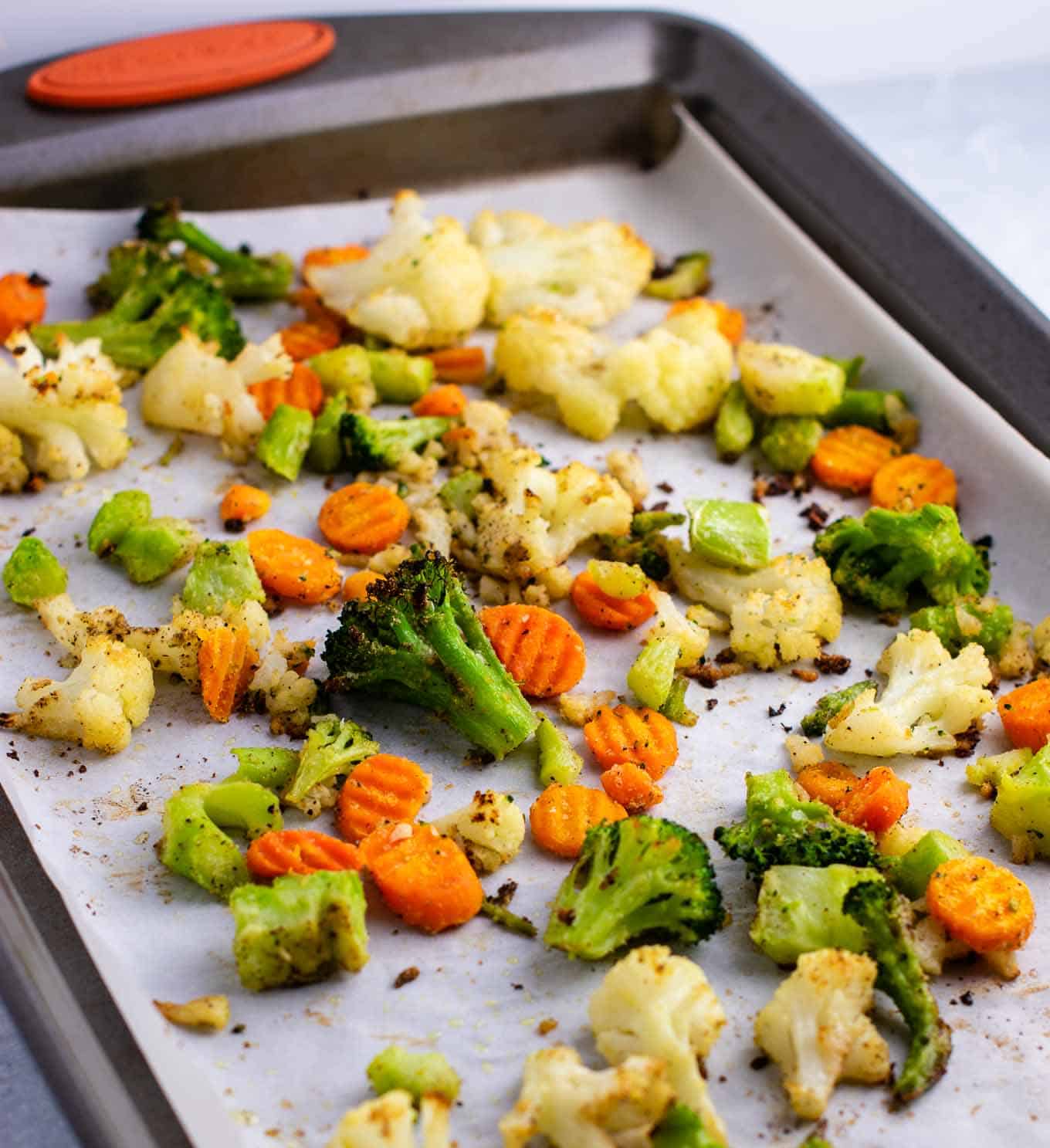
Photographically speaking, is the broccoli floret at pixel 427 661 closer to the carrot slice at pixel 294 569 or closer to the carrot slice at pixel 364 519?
the carrot slice at pixel 294 569

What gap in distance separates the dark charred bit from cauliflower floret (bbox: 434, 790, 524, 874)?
7.3 inches

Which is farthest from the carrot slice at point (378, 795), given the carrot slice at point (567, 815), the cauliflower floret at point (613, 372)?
the cauliflower floret at point (613, 372)

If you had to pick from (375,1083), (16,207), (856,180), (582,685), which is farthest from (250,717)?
(856,180)

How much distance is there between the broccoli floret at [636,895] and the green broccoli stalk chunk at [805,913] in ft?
0.20

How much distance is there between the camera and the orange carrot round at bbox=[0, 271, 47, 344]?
292cm

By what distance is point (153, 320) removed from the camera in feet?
9.48

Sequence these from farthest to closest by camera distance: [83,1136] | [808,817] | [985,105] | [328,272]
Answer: [985,105]
[328,272]
[808,817]
[83,1136]

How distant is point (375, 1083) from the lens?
5.51ft

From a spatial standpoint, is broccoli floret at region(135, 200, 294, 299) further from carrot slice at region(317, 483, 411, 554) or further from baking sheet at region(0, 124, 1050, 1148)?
carrot slice at region(317, 483, 411, 554)

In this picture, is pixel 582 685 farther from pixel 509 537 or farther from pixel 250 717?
pixel 250 717

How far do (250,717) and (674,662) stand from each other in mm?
634

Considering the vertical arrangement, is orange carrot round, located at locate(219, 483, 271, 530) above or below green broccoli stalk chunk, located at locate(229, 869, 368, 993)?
above

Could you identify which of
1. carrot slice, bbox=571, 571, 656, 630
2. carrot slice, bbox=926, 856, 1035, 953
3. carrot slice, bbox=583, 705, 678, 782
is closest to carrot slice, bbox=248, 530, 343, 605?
carrot slice, bbox=571, 571, 656, 630

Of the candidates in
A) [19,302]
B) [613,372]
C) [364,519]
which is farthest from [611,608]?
[19,302]
